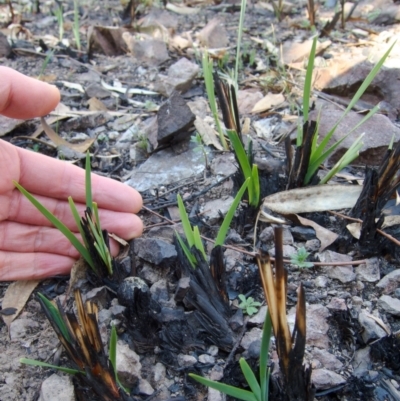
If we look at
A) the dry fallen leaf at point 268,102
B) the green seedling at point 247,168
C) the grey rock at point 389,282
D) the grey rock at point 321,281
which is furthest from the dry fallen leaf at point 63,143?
Answer: the grey rock at point 389,282

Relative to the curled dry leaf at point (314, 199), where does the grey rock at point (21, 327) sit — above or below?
below

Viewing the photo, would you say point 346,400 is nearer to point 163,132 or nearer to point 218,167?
point 218,167

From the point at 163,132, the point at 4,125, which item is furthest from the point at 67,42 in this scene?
the point at 163,132

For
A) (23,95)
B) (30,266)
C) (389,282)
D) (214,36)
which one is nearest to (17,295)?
(30,266)

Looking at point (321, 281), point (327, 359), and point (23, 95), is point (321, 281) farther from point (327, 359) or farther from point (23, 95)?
point (23, 95)

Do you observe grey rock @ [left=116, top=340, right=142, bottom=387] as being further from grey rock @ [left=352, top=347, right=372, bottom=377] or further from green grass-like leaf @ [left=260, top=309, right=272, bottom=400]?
grey rock @ [left=352, top=347, right=372, bottom=377]

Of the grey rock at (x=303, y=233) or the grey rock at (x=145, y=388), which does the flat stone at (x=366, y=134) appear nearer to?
the grey rock at (x=303, y=233)
